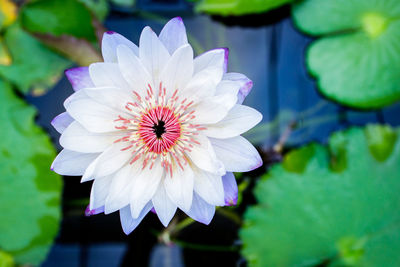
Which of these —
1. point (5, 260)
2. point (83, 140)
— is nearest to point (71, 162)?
point (83, 140)

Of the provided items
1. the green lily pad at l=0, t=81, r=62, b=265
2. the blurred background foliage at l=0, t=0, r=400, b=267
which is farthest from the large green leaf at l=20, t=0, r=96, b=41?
the green lily pad at l=0, t=81, r=62, b=265

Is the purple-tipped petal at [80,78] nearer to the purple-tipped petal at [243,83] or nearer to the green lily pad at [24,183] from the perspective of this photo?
the purple-tipped petal at [243,83]

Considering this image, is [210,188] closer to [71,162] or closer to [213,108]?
[213,108]

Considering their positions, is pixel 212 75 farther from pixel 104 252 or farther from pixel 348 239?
pixel 104 252

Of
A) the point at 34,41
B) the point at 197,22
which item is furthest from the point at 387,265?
the point at 34,41

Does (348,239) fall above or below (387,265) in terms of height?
above

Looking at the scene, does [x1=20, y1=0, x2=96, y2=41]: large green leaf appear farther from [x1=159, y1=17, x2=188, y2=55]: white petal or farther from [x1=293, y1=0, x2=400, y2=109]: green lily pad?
[x1=293, y1=0, x2=400, y2=109]: green lily pad
